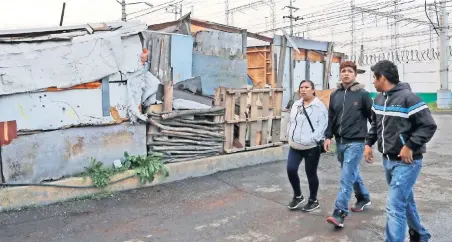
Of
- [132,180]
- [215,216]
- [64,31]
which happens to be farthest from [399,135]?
[64,31]

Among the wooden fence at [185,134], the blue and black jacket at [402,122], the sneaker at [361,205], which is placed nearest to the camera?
the blue and black jacket at [402,122]

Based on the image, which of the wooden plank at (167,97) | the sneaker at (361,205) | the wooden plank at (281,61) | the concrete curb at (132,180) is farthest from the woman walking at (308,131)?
the wooden plank at (281,61)

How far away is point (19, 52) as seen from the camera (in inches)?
221

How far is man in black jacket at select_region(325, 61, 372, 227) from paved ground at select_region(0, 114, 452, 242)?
14.3 inches

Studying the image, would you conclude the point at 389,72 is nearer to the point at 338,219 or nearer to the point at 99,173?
the point at 338,219

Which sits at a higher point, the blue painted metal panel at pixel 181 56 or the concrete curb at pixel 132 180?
the blue painted metal panel at pixel 181 56

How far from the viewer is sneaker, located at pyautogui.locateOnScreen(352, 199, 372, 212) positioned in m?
5.34

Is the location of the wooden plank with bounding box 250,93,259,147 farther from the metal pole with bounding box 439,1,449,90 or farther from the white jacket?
the metal pole with bounding box 439,1,449,90

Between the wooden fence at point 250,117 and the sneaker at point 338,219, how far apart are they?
11.5 feet

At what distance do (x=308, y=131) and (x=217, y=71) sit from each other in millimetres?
4120

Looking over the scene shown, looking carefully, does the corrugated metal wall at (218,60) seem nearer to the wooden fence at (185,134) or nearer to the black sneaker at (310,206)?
the wooden fence at (185,134)

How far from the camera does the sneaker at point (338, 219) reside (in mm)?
4668

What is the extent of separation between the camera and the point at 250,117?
839 cm

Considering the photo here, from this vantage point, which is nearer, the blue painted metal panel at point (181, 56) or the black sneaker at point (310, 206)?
the black sneaker at point (310, 206)
